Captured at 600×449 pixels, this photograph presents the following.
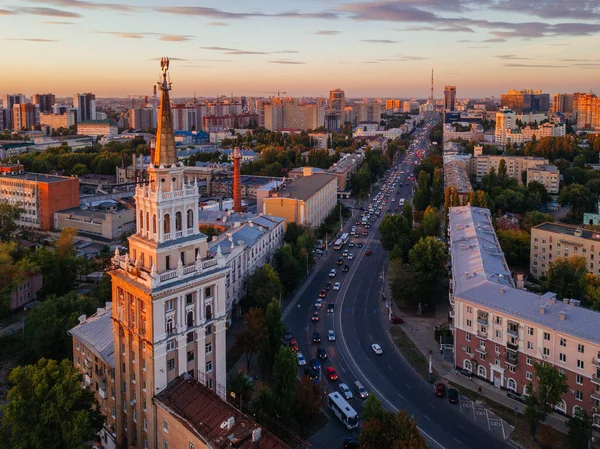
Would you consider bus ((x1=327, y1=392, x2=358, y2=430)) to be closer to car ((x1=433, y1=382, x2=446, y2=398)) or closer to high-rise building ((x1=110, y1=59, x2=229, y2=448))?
car ((x1=433, y1=382, x2=446, y2=398))

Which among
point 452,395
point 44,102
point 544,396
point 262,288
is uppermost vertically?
point 44,102

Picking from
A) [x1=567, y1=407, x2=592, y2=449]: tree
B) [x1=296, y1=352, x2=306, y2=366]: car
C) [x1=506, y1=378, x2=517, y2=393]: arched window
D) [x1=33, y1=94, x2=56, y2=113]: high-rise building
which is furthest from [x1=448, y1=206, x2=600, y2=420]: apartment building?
[x1=33, y1=94, x2=56, y2=113]: high-rise building

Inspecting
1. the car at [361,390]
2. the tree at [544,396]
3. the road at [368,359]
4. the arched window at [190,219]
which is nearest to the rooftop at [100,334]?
the arched window at [190,219]

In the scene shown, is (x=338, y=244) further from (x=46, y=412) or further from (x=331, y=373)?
(x=46, y=412)

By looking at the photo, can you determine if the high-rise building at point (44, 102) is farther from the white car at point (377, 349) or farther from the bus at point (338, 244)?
the white car at point (377, 349)

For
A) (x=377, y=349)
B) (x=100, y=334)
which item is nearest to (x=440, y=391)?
(x=377, y=349)

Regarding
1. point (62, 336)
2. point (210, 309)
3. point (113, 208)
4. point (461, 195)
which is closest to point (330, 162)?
point (461, 195)

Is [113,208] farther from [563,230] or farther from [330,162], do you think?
[330,162]
